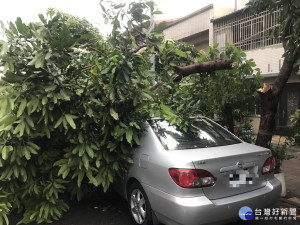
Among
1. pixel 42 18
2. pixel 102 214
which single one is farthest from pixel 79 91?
pixel 102 214

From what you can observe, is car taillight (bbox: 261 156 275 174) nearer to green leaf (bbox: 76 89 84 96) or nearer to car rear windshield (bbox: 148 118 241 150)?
car rear windshield (bbox: 148 118 241 150)

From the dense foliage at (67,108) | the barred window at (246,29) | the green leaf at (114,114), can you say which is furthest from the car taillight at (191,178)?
the barred window at (246,29)

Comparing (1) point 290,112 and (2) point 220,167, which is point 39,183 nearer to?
(2) point 220,167

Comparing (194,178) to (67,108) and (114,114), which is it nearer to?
(114,114)

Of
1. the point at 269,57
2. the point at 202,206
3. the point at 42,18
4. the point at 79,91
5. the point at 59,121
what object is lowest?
the point at 202,206

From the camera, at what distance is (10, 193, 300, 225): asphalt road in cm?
344

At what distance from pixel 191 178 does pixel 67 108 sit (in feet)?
5.76

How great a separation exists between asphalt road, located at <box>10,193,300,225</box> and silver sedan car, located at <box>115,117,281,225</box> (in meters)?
0.42

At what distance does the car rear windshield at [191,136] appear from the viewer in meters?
3.13

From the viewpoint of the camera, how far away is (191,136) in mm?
3312

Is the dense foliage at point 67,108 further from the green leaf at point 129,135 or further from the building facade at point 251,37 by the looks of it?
the building facade at point 251,37

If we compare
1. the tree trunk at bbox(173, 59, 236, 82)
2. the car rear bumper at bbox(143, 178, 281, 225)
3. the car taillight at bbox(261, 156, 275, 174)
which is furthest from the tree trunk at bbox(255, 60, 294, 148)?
the car rear bumper at bbox(143, 178, 281, 225)

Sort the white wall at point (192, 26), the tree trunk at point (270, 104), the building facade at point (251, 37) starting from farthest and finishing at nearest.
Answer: the white wall at point (192, 26) < the building facade at point (251, 37) < the tree trunk at point (270, 104)

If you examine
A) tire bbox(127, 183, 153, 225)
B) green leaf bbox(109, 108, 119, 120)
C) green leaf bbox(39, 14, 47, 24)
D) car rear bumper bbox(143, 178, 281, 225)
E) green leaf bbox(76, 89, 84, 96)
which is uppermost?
green leaf bbox(39, 14, 47, 24)
